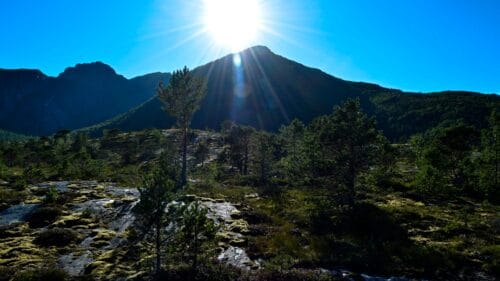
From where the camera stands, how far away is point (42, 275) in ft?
55.8

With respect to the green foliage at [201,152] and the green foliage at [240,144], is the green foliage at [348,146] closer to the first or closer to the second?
the green foliage at [240,144]

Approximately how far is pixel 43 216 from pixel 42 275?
13.7m

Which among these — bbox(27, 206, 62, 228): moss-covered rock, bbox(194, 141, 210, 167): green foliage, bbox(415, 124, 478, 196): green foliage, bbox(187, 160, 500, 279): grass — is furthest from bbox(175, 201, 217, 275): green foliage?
bbox(194, 141, 210, 167): green foliage

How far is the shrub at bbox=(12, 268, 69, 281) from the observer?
16.7 meters

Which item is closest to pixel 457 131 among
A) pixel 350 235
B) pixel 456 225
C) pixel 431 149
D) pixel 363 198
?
pixel 431 149

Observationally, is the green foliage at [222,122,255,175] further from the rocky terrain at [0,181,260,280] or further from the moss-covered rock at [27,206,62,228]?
the moss-covered rock at [27,206,62,228]

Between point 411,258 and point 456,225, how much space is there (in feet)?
35.2

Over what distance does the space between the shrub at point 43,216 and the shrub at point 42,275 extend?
11152 mm

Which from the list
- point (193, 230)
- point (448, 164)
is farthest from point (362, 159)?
point (448, 164)

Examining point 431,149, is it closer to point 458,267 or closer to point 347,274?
point 458,267

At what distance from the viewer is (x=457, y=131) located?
58.6 metres

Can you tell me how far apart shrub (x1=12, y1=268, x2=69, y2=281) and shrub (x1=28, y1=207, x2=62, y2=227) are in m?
11.2

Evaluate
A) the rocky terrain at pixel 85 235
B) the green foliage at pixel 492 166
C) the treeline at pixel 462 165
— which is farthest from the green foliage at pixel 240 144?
the green foliage at pixel 492 166

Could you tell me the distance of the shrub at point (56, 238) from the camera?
22.9 meters
